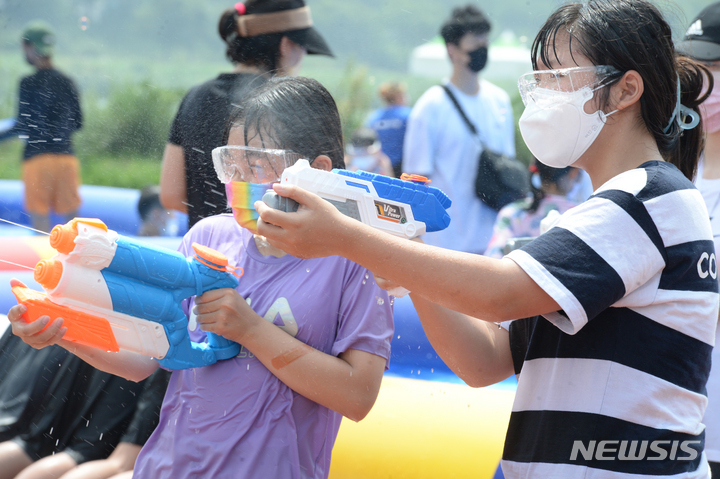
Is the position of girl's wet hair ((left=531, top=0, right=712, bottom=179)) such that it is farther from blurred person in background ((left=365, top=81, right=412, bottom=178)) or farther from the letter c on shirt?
blurred person in background ((left=365, top=81, right=412, bottom=178))

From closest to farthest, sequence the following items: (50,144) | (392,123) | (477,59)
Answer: (477,59) → (50,144) → (392,123)

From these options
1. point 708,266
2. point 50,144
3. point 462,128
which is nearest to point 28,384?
point 708,266

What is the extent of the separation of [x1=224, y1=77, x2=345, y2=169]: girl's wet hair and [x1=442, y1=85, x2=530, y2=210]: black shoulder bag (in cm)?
224

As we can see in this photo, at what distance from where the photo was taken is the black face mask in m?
4.20

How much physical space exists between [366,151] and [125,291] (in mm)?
5601

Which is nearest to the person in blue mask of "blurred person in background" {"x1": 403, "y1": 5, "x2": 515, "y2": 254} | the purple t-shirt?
the purple t-shirt

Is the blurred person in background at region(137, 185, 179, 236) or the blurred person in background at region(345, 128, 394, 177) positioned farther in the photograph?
the blurred person in background at region(345, 128, 394, 177)

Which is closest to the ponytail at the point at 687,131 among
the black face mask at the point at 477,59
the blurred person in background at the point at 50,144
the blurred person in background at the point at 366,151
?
the black face mask at the point at 477,59

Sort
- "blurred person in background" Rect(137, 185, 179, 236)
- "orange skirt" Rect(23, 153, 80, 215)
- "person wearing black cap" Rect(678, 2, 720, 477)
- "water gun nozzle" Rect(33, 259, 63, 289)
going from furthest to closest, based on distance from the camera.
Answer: "blurred person in background" Rect(137, 185, 179, 236) → "orange skirt" Rect(23, 153, 80, 215) → "person wearing black cap" Rect(678, 2, 720, 477) → "water gun nozzle" Rect(33, 259, 63, 289)

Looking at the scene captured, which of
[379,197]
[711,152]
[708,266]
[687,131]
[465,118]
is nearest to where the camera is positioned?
[708,266]

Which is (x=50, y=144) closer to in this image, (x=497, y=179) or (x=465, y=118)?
(x=465, y=118)

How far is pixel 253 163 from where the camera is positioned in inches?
63.3

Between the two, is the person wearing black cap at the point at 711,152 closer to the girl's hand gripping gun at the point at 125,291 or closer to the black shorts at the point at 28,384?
the girl's hand gripping gun at the point at 125,291

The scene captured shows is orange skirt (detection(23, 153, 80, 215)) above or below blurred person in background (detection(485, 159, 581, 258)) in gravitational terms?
below
